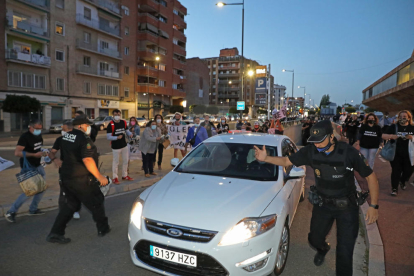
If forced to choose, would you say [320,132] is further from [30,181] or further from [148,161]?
[148,161]

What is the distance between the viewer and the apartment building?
29.6 m

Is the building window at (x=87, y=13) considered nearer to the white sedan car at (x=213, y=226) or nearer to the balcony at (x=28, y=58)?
the balcony at (x=28, y=58)

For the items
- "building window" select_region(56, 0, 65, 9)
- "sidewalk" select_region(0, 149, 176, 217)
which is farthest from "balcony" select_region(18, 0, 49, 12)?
"sidewalk" select_region(0, 149, 176, 217)

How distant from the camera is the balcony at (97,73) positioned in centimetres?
3640

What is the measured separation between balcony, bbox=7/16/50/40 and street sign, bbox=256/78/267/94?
23514mm

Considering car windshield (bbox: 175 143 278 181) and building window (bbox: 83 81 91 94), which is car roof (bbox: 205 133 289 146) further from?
building window (bbox: 83 81 91 94)

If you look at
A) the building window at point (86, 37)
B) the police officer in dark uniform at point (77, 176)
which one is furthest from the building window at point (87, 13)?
the police officer in dark uniform at point (77, 176)

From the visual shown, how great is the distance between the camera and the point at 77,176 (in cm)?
400

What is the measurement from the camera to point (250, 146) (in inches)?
182

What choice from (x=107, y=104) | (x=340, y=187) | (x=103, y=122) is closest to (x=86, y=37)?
(x=107, y=104)

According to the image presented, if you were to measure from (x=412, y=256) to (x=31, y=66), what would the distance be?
35028 millimetres

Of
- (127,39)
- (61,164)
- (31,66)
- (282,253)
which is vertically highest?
(127,39)

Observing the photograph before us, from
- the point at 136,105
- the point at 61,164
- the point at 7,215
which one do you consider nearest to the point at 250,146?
the point at 61,164

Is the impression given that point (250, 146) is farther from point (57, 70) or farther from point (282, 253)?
point (57, 70)
